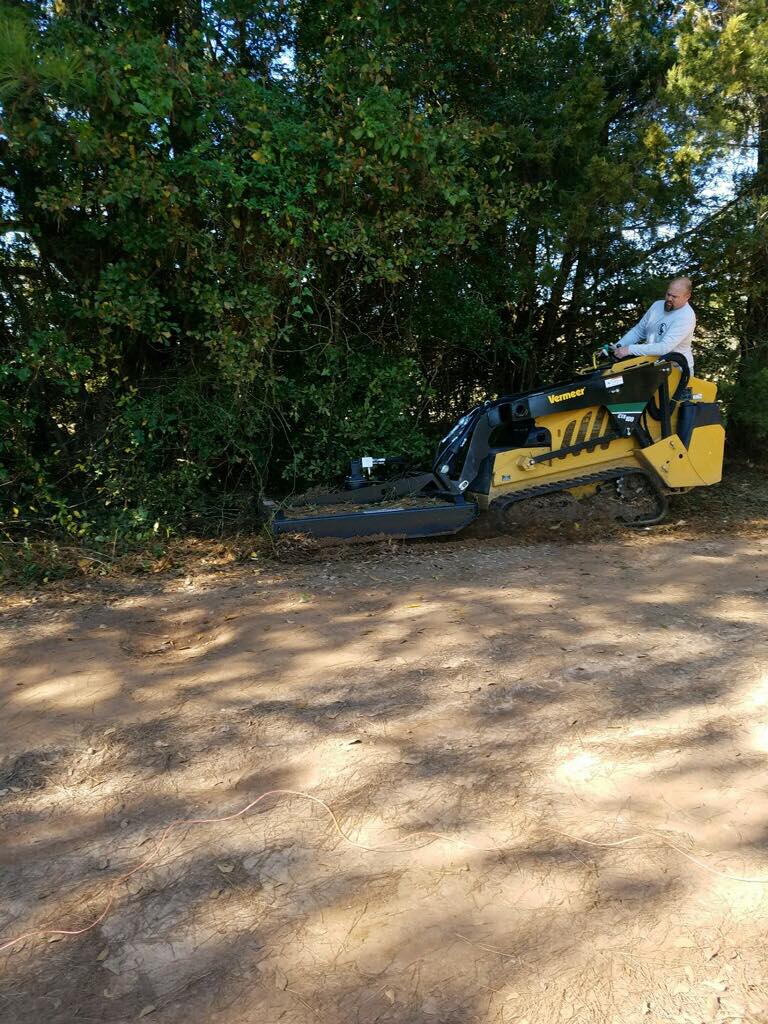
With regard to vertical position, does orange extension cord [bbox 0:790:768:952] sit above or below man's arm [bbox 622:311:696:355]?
below

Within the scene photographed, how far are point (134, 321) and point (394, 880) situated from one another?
5.55 meters

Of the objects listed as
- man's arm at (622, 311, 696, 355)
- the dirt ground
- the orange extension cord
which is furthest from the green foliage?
the orange extension cord

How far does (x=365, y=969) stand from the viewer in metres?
2.09

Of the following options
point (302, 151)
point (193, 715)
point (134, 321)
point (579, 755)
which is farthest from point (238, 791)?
point (302, 151)

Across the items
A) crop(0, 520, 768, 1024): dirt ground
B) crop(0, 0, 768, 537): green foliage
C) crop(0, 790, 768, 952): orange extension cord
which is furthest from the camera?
crop(0, 0, 768, 537): green foliage

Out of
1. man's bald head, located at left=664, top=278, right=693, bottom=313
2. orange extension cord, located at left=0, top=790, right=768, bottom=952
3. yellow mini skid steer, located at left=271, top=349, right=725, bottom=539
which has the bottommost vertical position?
orange extension cord, located at left=0, top=790, right=768, bottom=952

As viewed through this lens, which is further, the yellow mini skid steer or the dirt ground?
the yellow mini skid steer

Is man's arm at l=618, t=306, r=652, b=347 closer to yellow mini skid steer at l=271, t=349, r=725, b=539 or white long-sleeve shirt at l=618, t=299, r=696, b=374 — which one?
white long-sleeve shirt at l=618, t=299, r=696, b=374

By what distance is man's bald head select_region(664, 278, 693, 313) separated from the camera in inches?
282

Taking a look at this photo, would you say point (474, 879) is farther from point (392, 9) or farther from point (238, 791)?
point (392, 9)

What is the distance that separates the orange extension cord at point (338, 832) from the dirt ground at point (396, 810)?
2 centimetres

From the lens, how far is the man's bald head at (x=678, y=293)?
717 centimetres

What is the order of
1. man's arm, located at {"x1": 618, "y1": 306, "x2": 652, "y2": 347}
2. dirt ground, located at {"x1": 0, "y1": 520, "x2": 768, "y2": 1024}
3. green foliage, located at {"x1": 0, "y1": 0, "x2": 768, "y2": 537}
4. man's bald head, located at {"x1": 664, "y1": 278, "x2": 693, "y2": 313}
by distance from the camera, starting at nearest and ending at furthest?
dirt ground, located at {"x1": 0, "y1": 520, "x2": 768, "y2": 1024} → green foliage, located at {"x1": 0, "y1": 0, "x2": 768, "y2": 537} → man's bald head, located at {"x1": 664, "y1": 278, "x2": 693, "y2": 313} → man's arm, located at {"x1": 618, "y1": 306, "x2": 652, "y2": 347}

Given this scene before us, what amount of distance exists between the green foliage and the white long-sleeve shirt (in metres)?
1.34
